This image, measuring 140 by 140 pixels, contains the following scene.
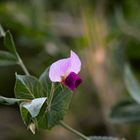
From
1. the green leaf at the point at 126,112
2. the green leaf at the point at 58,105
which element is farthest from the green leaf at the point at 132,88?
the green leaf at the point at 58,105

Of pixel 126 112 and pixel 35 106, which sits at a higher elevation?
pixel 35 106

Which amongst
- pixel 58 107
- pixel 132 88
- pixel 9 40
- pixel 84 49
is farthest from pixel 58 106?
pixel 84 49

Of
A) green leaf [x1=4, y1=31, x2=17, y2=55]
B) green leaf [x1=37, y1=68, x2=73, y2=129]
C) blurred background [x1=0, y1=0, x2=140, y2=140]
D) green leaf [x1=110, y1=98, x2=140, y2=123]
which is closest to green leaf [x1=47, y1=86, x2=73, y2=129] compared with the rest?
green leaf [x1=37, y1=68, x2=73, y2=129]

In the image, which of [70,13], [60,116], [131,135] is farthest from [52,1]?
[60,116]

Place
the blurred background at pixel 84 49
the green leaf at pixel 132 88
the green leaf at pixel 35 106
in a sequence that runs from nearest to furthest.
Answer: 1. the green leaf at pixel 35 106
2. the green leaf at pixel 132 88
3. the blurred background at pixel 84 49

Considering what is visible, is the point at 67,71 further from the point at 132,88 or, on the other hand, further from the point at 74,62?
the point at 132,88

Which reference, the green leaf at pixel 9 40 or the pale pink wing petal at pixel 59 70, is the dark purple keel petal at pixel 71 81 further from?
the green leaf at pixel 9 40
